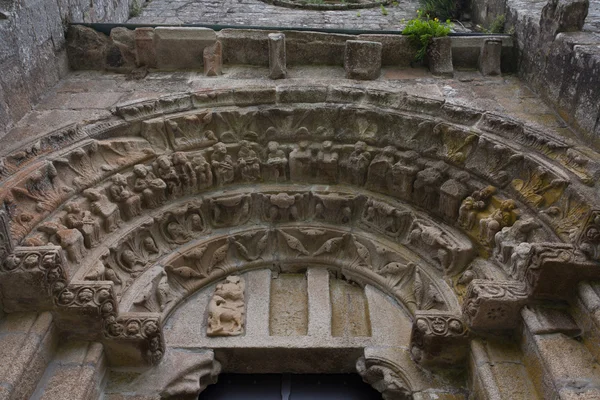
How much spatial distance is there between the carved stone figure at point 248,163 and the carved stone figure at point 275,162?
0.37 feet

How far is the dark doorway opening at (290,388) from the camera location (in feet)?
13.6

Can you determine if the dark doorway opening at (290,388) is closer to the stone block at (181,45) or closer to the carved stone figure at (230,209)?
the carved stone figure at (230,209)

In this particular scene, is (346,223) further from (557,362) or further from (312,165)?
(557,362)

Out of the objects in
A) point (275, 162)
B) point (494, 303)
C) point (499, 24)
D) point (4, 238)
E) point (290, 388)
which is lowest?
point (290, 388)

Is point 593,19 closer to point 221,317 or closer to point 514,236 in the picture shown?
point 514,236

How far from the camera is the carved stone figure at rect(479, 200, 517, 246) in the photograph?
4.13 metres

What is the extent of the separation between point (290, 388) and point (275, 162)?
6.77 ft

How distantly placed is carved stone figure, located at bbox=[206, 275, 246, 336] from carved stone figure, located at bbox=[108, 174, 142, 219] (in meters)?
0.99

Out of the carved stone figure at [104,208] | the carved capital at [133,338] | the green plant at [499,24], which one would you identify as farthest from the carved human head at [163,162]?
the green plant at [499,24]

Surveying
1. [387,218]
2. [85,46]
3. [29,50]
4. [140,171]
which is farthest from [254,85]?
[29,50]

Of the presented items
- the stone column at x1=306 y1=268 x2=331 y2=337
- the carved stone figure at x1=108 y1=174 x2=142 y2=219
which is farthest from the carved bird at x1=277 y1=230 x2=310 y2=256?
the carved stone figure at x1=108 y1=174 x2=142 y2=219

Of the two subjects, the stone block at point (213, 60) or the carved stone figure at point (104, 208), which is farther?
the stone block at point (213, 60)

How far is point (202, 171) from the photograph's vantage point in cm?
501

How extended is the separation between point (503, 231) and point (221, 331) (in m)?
2.29
